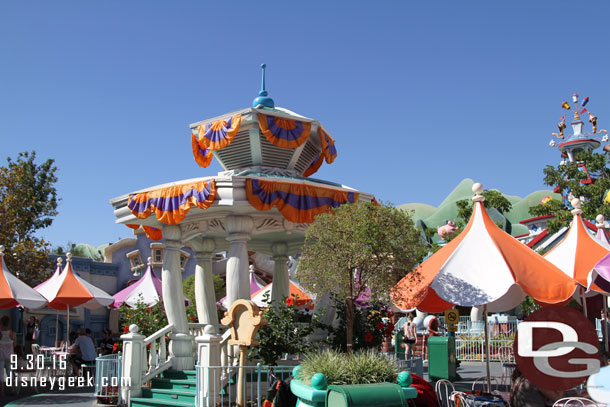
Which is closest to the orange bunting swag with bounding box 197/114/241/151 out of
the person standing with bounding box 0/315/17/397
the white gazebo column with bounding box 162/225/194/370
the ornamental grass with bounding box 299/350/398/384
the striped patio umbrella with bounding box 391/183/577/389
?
the white gazebo column with bounding box 162/225/194/370

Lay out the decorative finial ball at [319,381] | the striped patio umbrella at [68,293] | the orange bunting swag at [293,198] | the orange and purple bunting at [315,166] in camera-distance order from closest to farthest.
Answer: the decorative finial ball at [319,381] → the orange bunting swag at [293,198] → the orange and purple bunting at [315,166] → the striped patio umbrella at [68,293]

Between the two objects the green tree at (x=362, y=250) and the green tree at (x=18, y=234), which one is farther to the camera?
the green tree at (x=18, y=234)

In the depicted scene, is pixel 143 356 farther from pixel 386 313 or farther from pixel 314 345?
pixel 386 313

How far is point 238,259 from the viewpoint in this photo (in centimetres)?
1141

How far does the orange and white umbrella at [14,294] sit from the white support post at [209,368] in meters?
7.20

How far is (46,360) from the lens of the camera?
17.4 m

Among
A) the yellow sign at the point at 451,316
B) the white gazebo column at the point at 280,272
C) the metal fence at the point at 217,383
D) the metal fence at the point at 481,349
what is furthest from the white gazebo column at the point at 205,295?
the metal fence at the point at 481,349

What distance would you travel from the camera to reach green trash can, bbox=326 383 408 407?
19.9ft

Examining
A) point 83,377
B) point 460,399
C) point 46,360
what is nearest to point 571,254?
point 460,399

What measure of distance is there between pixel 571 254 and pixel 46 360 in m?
14.8

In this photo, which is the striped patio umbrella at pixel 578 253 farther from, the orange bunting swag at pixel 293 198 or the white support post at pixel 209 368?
the white support post at pixel 209 368

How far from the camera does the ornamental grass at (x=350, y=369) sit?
22.4ft

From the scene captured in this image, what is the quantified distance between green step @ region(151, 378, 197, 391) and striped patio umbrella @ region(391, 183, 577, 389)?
14.5 ft

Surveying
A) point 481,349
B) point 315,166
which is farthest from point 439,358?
point 481,349
